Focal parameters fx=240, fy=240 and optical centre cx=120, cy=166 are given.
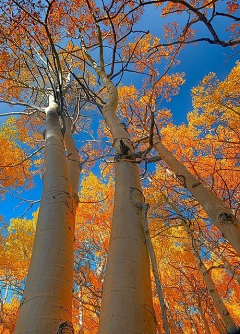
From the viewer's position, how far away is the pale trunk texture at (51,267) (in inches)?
48.0

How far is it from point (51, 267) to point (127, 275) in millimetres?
491

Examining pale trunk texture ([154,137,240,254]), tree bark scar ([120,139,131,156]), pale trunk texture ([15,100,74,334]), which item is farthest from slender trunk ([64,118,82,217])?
pale trunk texture ([154,137,240,254])

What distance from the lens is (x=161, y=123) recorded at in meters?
9.98

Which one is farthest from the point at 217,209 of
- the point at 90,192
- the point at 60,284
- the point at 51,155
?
the point at 90,192

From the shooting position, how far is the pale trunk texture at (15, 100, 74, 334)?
4.00 ft

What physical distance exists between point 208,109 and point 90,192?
727cm

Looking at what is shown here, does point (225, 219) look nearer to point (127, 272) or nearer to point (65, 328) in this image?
point (127, 272)

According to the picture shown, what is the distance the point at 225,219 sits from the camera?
1991mm

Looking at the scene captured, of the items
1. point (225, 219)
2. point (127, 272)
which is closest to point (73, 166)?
point (225, 219)

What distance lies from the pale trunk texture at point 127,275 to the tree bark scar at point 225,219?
0.73 metres

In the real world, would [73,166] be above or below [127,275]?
above

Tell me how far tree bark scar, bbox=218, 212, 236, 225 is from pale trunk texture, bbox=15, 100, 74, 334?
1.23 metres

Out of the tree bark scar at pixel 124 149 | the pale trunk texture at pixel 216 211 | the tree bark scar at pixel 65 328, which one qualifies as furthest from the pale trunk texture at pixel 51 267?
the pale trunk texture at pixel 216 211

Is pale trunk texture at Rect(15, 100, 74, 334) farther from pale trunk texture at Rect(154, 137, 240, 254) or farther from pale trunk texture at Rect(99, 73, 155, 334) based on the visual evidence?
pale trunk texture at Rect(154, 137, 240, 254)
